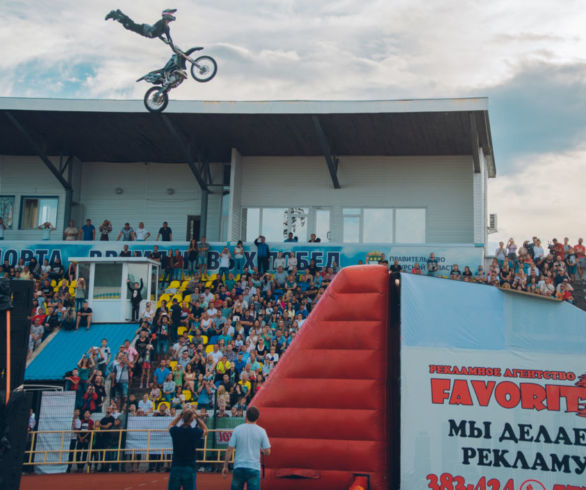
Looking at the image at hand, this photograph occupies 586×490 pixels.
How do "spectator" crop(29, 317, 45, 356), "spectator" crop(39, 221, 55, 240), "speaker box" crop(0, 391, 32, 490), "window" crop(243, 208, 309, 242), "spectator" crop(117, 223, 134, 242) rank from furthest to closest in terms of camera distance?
"spectator" crop(39, 221, 55, 240)
"window" crop(243, 208, 309, 242)
"spectator" crop(117, 223, 134, 242)
"spectator" crop(29, 317, 45, 356)
"speaker box" crop(0, 391, 32, 490)

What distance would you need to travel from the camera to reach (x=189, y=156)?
93.9 ft

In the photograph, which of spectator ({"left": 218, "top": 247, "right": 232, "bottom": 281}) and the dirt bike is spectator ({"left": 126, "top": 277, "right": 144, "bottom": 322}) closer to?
spectator ({"left": 218, "top": 247, "right": 232, "bottom": 281})

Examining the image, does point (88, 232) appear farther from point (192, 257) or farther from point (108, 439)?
point (108, 439)

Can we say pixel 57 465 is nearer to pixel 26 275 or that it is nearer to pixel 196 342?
pixel 196 342

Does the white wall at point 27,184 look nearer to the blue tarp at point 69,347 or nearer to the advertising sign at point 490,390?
the blue tarp at point 69,347

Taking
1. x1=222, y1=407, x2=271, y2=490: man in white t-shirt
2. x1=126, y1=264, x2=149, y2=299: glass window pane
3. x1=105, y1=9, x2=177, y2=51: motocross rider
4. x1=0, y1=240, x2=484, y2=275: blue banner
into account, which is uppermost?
x1=105, y1=9, x2=177, y2=51: motocross rider

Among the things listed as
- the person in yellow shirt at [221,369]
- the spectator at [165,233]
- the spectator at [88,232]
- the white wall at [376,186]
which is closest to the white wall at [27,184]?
the spectator at [88,232]

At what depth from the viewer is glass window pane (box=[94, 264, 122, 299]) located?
25422mm

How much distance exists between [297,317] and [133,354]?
482 cm

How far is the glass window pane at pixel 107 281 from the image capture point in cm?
2542

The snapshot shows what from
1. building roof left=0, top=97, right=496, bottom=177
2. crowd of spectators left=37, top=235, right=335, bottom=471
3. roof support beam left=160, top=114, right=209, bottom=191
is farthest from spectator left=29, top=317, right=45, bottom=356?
roof support beam left=160, top=114, right=209, bottom=191

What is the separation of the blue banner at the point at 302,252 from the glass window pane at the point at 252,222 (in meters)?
2.87

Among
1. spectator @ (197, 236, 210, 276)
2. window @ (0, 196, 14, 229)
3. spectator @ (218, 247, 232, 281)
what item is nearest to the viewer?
spectator @ (218, 247, 232, 281)

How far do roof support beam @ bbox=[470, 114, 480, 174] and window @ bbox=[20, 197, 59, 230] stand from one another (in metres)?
18.2
